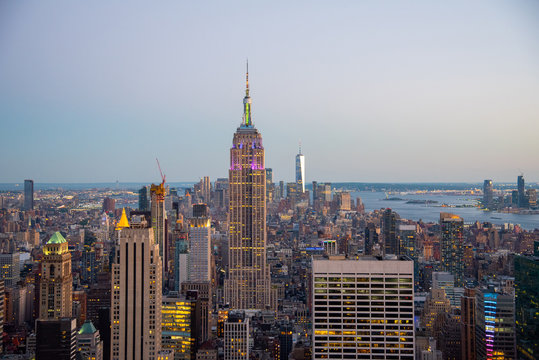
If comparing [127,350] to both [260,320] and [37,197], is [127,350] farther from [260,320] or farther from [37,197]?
[260,320]

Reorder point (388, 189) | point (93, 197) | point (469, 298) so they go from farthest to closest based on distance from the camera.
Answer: point (388, 189) → point (93, 197) → point (469, 298)

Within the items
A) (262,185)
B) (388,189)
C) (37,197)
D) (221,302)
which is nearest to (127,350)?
(37,197)

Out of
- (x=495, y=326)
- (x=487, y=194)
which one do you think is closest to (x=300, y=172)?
(x=487, y=194)

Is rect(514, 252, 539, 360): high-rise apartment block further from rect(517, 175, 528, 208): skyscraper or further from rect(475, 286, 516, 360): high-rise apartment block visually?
rect(517, 175, 528, 208): skyscraper

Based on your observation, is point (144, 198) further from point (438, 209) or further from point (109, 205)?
point (438, 209)

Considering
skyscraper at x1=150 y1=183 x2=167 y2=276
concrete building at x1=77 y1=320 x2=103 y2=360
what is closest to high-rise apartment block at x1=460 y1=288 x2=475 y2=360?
concrete building at x1=77 y1=320 x2=103 y2=360

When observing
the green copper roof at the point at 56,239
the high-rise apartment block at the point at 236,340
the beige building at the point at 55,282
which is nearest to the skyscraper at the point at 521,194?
the high-rise apartment block at the point at 236,340
